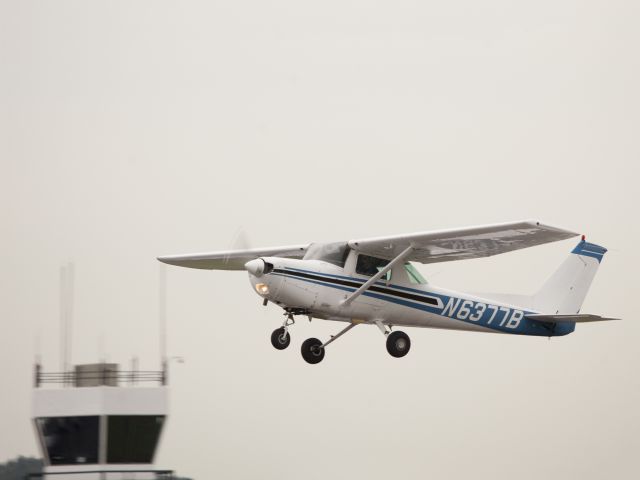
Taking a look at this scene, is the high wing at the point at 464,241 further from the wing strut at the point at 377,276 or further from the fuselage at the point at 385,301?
the fuselage at the point at 385,301

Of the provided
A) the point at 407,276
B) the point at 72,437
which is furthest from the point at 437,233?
the point at 72,437

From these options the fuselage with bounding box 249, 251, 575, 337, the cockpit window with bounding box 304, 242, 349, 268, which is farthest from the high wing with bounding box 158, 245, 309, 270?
the fuselage with bounding box 249, 251, 575, 337

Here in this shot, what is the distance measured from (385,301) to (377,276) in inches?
31.1

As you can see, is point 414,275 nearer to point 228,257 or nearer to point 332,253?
point 332,253

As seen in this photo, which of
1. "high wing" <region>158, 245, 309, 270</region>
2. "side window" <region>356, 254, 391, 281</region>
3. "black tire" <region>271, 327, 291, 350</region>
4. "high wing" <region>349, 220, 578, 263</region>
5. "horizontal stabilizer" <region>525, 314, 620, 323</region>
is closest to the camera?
"high wing" <region>349, 220, 578, 263</region>

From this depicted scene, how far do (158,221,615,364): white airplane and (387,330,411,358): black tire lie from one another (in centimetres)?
2

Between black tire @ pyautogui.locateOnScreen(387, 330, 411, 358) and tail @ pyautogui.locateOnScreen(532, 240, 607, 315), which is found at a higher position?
tail @ pyautogui.locateOnScreen(532, 240, 607, 315)

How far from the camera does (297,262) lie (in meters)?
30.4

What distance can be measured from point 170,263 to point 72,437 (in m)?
6.53

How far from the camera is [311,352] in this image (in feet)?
104

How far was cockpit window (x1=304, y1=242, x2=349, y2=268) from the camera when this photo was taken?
102 feet

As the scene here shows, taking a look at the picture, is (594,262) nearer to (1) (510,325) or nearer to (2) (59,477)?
(1) (510,325)

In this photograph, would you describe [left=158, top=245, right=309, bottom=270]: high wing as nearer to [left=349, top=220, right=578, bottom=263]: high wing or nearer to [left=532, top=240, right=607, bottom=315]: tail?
[left=349, top=220, right=578, bottom=263]: high wing

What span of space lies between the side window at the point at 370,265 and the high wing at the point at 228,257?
3.15 meters
